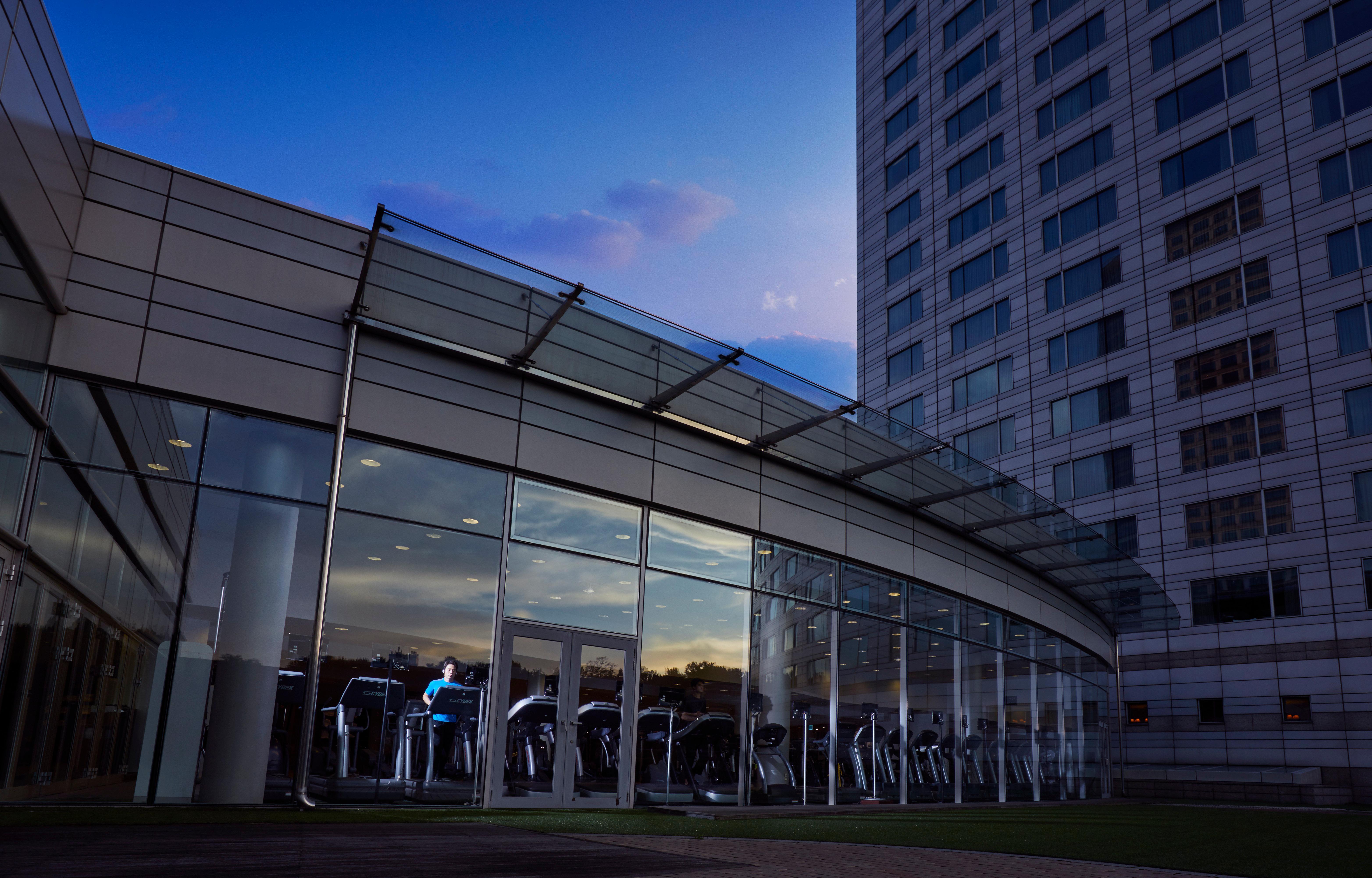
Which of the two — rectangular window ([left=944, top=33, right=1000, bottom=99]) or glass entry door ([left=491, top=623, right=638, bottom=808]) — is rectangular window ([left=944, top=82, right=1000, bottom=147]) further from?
glass entry door ([left=491, top=623, right=638, bottom=808])

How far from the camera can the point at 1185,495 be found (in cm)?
2692

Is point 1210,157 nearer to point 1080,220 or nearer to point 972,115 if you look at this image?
point 1080,220

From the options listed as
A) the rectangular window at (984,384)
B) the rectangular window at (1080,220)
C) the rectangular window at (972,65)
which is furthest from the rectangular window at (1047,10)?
the rectangular window at (984,384)

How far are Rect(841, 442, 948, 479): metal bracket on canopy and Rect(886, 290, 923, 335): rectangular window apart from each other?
25.1 meters

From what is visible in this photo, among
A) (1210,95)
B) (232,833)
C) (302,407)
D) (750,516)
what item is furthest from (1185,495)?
(232,833)

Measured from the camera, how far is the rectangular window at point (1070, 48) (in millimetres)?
32094

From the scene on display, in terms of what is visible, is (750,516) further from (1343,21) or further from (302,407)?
(1343,21)

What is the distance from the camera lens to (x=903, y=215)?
3931 cm

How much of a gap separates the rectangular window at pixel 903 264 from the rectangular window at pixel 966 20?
8778 millimetres

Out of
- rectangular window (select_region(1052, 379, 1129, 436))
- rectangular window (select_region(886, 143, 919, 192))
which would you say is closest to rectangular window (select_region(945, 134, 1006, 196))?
rectangular window (select_region(886, 143, 919, 192))

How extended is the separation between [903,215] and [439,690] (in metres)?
34.6

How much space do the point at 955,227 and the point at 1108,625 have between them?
702 inches

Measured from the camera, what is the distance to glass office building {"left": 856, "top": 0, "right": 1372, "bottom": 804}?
23938 millimetres

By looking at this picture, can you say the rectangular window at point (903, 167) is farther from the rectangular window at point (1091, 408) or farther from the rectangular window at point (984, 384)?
the rectangular window at point (1091, 408)
